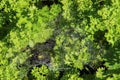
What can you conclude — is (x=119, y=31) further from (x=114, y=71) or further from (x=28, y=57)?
(x=28, y=57)

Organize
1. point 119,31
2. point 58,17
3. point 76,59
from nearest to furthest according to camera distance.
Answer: point 119,31 < point 76,59 < point 58,17

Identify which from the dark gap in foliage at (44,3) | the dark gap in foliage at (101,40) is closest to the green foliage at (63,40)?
the dark gap in foliage at (101,40)

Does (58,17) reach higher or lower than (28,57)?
higher

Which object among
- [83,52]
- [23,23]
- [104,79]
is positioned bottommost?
[104,79]

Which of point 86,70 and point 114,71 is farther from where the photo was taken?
point 86,70

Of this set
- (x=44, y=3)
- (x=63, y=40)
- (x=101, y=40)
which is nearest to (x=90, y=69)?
(x=101, y=40)

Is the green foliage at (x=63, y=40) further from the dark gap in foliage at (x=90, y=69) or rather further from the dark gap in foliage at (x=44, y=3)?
the dark gap in foliage at (x=44, y=3)

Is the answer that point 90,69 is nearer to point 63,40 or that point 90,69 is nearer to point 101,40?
point 101,40

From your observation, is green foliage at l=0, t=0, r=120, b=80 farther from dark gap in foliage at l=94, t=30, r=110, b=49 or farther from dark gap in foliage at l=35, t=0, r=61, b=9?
dark gap in foliage at l=35, t=0, r=61, b=9

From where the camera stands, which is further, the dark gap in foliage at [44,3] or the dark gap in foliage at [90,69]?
the dark gap in foliage at [44,3]

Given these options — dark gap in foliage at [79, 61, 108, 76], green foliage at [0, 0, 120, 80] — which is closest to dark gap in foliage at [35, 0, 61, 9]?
green foliage at [0, 0, 120, 80]

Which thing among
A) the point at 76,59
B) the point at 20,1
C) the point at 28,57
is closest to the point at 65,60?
the point at 76,59
